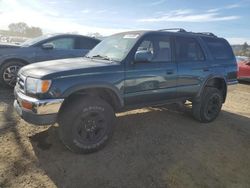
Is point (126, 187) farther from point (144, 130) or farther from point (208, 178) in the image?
point (144, 130)

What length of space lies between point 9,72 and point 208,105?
207 inches

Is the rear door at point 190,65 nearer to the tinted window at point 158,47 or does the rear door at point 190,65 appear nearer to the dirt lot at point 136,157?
the tinted window at point 158,47

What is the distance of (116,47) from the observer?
15.9ft

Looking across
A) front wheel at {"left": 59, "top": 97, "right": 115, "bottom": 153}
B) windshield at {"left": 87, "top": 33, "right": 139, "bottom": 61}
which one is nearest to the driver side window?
windshield at {"left": 87, "top": 33, "right": 139, "bottom": 61}

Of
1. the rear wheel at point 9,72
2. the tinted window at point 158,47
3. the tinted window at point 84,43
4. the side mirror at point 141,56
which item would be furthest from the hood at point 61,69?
the tinted window at point 84,43

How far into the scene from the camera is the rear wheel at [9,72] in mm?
7215

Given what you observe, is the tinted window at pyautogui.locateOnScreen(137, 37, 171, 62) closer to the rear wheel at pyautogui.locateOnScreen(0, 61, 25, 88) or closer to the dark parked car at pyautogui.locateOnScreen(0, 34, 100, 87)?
the dark parked car at pyautogui.locateOnScreen(0, 34, 100, 87)

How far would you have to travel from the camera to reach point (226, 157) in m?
4.60

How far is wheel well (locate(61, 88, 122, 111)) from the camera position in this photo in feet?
13.2

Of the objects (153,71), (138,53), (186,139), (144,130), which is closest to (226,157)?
(186,139)

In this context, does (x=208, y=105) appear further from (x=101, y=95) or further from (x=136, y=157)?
(x=101, y=95)

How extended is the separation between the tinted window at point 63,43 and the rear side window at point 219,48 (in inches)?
Answer: 167

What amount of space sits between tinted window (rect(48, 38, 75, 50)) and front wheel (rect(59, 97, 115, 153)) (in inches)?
179

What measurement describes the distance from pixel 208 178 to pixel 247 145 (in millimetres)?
1734
